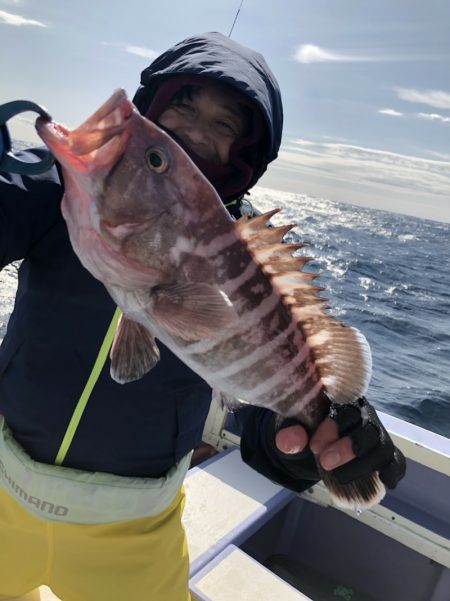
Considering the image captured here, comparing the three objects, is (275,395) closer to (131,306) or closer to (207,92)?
(131,306)

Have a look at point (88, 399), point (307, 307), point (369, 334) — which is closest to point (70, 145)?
point (307, 307)

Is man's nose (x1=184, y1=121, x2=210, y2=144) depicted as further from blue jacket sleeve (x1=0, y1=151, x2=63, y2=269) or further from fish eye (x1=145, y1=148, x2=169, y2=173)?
fish eye (x1=145, y1=148, x2=169, y2=173)

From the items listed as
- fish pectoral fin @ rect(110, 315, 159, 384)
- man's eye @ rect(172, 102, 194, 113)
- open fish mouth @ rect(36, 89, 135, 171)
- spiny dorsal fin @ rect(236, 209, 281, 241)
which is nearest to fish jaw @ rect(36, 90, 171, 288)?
open fish mouth @ rect(36, 89, 135, 171)

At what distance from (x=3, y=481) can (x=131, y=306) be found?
4.38 ft

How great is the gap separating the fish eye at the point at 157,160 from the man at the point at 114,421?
2.03 ft

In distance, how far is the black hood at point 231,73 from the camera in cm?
226

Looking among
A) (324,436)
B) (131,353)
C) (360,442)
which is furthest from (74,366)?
→ (360,442)

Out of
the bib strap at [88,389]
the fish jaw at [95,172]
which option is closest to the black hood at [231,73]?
the fish jaw at [95,172]

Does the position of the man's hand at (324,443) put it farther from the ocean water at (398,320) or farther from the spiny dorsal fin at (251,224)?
the spiny dorsal fin at (251,224)

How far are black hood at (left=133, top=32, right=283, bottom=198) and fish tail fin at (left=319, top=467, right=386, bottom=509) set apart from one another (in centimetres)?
153

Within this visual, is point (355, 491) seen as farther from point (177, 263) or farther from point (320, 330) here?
point (177, 263)

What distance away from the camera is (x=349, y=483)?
1.96 m

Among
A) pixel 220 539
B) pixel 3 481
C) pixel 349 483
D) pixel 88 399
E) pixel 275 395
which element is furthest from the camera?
pixel 220 539

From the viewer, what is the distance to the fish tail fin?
195cm
